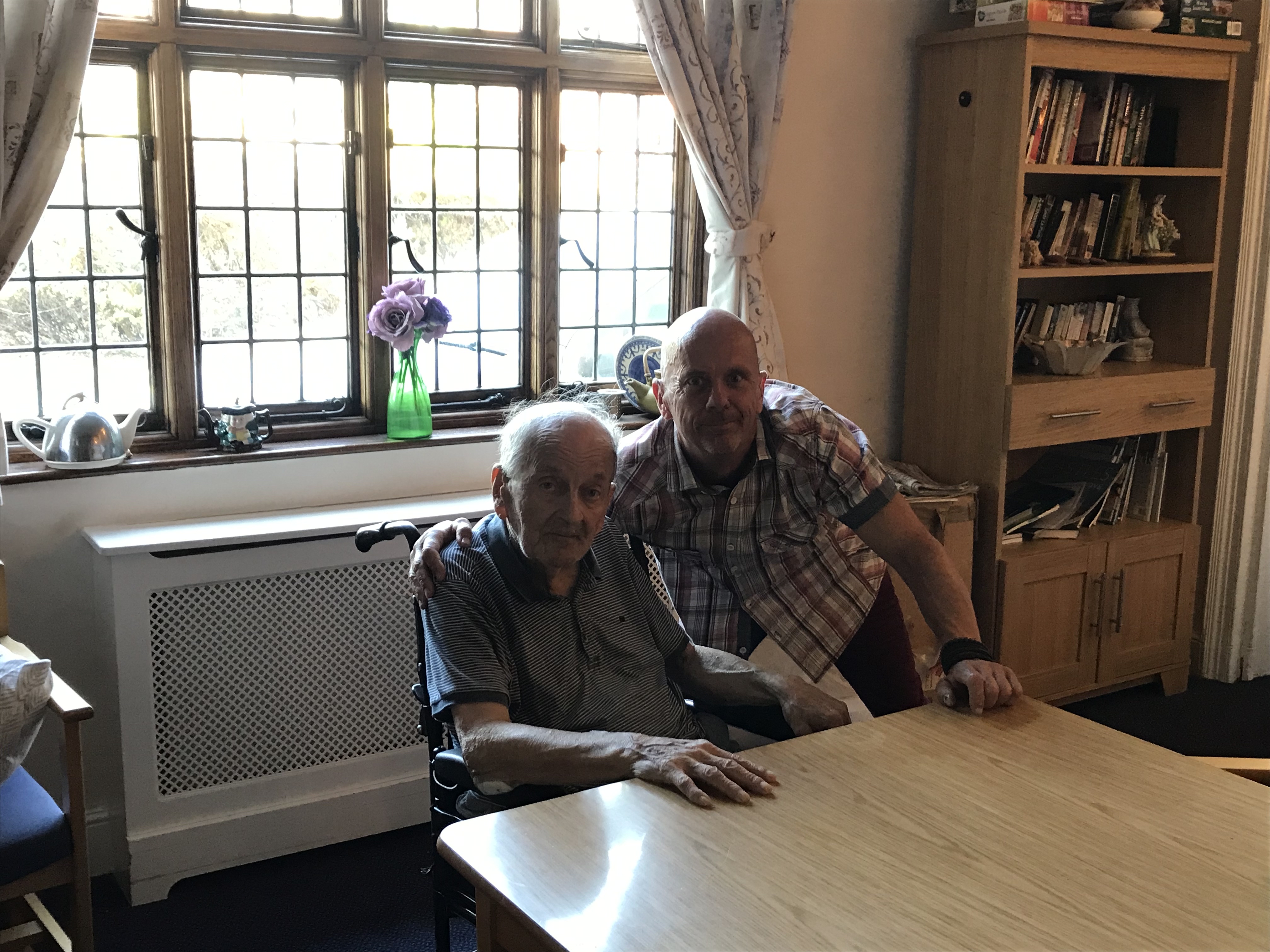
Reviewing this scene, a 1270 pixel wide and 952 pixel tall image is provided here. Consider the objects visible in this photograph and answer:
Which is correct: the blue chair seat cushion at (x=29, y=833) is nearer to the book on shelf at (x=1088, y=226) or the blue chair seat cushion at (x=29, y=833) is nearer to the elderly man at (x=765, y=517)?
the elderly man at (x=765, y=517)

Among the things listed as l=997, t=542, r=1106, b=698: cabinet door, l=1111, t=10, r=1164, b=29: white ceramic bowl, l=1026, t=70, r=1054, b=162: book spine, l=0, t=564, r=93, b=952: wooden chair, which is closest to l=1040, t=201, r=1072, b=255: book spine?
l=1026, t=70, r=1054, b=162: book spine

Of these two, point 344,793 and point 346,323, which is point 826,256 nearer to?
point 346,323

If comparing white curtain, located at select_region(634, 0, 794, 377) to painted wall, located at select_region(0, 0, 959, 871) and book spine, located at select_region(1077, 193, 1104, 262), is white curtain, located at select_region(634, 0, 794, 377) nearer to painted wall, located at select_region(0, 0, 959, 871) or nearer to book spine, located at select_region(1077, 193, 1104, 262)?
painted wall, located at select_region(0, 0, 959, 871)

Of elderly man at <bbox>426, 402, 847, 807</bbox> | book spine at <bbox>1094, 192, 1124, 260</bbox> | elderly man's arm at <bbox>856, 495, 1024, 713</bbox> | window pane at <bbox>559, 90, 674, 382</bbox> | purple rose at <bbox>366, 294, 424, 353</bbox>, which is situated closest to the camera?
elderly man at <bbox>426, 402, 847, 807</bbox>

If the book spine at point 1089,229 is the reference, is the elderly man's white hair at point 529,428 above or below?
below

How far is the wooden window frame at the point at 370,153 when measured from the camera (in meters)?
2.95

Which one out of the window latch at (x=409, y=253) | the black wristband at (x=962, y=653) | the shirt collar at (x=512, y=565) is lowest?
the black wristband at (x=962, y=653)

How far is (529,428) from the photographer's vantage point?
6.42 ft

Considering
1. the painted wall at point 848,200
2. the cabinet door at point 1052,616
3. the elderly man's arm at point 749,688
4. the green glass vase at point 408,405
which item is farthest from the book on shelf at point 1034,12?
the elderly man's arm at point 749,688

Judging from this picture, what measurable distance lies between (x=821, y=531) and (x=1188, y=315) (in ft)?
7.53

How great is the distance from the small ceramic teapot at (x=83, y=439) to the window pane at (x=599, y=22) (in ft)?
5.17

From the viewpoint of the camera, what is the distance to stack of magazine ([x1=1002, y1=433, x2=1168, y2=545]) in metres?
4.00

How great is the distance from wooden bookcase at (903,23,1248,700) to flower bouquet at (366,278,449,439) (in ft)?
5.24

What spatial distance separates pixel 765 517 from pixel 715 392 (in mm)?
276
